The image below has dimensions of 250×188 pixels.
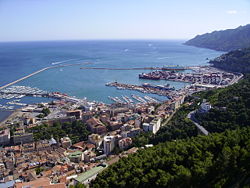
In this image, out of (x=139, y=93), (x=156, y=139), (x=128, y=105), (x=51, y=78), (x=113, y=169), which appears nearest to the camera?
(x=113, y=169)

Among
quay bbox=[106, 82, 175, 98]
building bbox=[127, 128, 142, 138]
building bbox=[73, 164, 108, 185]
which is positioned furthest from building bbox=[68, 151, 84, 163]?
quay bbox=[106, 82, 175, 98]

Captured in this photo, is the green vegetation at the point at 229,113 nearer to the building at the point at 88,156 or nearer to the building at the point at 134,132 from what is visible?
the building at the point at 134,132

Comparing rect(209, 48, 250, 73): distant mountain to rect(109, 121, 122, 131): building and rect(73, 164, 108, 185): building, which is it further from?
rect(73, 164, 108, 185): building

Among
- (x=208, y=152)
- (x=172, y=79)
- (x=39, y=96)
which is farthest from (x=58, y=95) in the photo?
(x=208, y=152)

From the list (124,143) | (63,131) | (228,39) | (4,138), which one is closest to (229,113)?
(124,143)

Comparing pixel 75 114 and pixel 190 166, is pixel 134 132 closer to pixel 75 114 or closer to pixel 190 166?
pixel 75 114

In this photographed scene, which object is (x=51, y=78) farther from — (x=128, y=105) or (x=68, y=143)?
(x=68, y=143)
